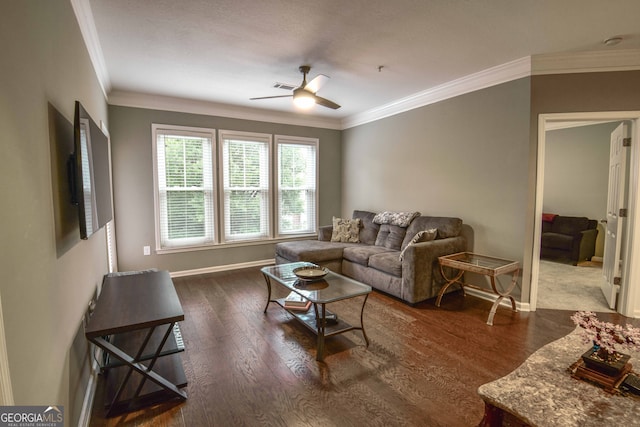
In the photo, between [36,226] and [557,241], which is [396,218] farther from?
[36,226]

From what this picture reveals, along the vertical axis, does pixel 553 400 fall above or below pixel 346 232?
below

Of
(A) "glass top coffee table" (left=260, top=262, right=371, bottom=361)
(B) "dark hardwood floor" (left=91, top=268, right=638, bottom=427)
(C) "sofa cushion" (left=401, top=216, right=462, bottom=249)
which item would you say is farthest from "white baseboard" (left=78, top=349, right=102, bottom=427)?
(C) "sofa cushion" (left=401, top=216, right=462, bottom=249)

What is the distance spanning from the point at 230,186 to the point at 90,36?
8.79ft

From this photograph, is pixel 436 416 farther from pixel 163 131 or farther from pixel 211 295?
pixel 163 131

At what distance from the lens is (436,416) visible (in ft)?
5.90

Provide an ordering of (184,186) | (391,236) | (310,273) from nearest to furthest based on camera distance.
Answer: (310,273)
(391,236)
(184,186)

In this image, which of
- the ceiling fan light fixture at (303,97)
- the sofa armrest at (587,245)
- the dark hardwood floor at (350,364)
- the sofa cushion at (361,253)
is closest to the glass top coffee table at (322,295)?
the dark hardwood floor at (350,364)

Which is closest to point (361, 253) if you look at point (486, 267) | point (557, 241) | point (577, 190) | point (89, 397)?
point (486, 267)

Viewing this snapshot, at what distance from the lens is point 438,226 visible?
12.9ft

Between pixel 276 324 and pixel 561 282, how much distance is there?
4.09 m

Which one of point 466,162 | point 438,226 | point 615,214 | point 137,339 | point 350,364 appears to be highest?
point 466,162

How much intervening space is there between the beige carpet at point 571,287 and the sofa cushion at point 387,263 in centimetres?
161

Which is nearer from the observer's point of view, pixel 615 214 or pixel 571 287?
pixel 615 214

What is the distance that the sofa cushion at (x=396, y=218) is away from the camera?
171 inches
